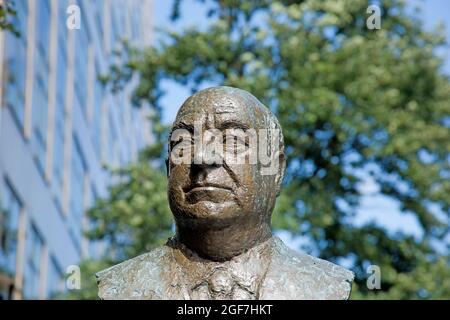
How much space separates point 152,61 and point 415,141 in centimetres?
521

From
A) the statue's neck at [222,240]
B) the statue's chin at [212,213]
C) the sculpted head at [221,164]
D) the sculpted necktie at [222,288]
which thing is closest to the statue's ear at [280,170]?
the sculpted head at [221,164]

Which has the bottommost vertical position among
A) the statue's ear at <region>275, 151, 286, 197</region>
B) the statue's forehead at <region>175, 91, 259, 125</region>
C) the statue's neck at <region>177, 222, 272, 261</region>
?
the statue's neck at <region>177, 222, 272, 261</region>

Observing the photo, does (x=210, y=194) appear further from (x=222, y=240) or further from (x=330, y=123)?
(x=330, y=123)

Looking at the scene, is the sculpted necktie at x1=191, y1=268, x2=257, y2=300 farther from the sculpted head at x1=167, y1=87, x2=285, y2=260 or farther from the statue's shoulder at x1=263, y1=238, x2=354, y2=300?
the sculpted head at x1=167, y1=87, x2=285, y2=260

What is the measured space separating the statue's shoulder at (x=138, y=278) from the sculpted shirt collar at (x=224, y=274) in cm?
11

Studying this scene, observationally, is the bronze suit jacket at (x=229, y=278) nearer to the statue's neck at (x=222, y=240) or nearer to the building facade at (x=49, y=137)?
the statue's neck at (x=222, y=240)

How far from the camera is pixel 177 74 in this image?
20625mm

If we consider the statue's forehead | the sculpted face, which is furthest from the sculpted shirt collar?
the statue's forehead

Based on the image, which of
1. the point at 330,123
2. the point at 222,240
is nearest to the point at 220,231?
the point at 222,240

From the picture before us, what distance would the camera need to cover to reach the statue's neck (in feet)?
22.3

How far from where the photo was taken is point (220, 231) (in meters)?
6.77

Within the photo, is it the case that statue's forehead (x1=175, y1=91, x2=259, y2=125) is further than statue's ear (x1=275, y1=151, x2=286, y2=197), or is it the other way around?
statue's ear (x1=275, y1=151, x2=286, y2=197)

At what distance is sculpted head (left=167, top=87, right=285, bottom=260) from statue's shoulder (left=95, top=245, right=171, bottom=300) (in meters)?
0.31
